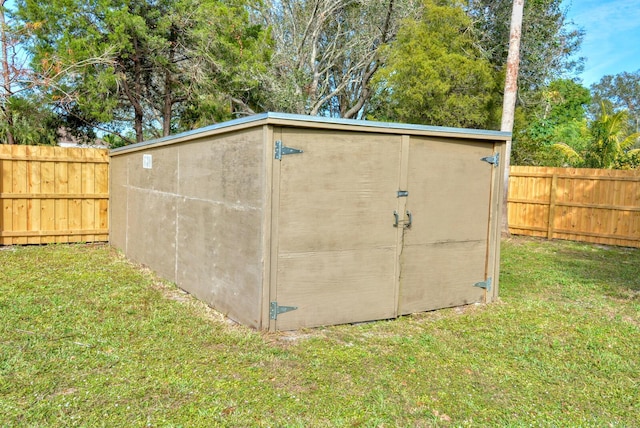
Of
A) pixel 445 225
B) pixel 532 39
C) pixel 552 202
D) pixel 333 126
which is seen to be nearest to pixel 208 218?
pixel 333 126

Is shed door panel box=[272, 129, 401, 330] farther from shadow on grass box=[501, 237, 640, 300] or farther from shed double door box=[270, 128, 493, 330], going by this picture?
shadow on grass box=[501, 237, 640, 300]

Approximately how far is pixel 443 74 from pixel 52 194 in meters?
9.44

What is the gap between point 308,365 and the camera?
337 centimetres

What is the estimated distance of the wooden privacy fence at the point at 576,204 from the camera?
31.5 ft

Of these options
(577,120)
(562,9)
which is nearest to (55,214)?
(562,9)

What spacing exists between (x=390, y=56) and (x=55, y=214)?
9674mm

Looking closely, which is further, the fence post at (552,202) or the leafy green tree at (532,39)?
the leafy green tree at (532,39)

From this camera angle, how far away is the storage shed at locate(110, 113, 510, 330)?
402 centimetres

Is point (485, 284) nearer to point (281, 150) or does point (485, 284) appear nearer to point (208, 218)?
point (281, 150)

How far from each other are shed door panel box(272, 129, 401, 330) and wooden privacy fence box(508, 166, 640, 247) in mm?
7436

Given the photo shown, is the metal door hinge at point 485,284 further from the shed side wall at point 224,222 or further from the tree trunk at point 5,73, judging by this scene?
the tree trunk at point 5,73

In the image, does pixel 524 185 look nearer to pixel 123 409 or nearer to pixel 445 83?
pixel 445 83

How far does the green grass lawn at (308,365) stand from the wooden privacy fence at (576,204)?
4.99 meters

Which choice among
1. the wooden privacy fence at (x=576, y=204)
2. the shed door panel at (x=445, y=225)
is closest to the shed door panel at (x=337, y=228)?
the shed door panel at (x=445, y=225)
